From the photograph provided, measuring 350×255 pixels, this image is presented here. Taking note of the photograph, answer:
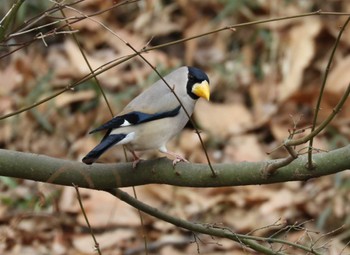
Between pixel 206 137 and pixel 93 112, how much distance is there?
862mm

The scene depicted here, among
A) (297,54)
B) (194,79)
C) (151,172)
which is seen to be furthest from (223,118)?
(151,172)

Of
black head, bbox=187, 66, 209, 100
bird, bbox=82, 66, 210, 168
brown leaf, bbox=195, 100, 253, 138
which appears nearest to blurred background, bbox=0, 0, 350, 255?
brown leaf, bbox=195, 100, 253, 138

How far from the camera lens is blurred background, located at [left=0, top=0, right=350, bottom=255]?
523 centimetres

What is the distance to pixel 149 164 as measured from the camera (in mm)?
2941

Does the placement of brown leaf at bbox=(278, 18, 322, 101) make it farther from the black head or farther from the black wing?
the black wing

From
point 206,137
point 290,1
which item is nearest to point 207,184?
point 206,137

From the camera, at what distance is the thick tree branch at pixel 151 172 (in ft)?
8.57

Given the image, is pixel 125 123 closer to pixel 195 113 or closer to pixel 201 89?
pixel 201 89

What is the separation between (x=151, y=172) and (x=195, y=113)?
3429 mm

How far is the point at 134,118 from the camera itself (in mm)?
3369

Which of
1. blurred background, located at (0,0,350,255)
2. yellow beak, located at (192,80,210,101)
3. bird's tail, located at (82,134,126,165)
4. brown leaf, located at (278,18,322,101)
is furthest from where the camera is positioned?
brown leaf, located at (278,18,322,101)

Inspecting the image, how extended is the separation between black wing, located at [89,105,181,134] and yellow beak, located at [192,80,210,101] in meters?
0.14

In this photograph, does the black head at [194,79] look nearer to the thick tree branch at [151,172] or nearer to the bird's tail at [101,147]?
the bird's tail at [101,147]

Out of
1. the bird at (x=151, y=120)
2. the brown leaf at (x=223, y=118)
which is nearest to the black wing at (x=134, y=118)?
the bird at (x=151, y=120)
